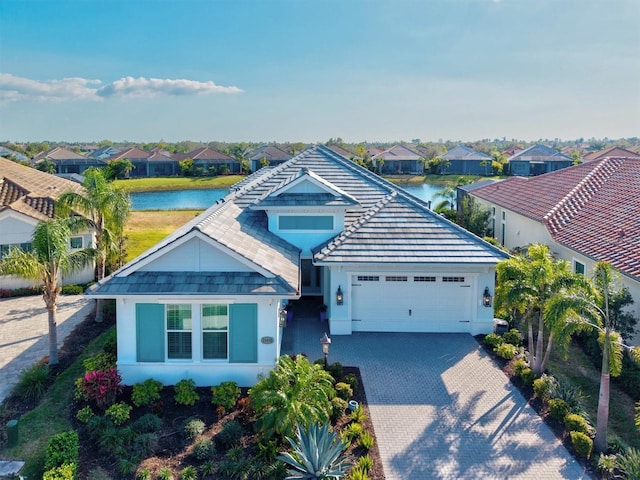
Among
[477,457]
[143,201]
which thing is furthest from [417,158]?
[477,457]

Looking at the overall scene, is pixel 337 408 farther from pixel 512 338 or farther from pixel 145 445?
pixel 512 338

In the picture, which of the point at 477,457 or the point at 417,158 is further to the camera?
the point at 417,158

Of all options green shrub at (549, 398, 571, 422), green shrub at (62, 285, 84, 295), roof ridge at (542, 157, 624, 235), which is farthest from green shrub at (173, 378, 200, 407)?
roof ridge at (542, 157, 624, 235)

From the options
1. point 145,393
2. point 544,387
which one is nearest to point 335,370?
point 145,393

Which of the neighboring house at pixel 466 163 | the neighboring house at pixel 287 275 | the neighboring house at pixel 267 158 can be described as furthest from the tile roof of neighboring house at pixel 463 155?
the neighboring house at pixel 287 275

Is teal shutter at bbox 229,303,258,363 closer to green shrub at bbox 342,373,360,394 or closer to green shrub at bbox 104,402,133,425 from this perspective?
green shrub at bbox 342,373,360,394

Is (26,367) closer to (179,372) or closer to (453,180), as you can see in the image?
(179,372)
